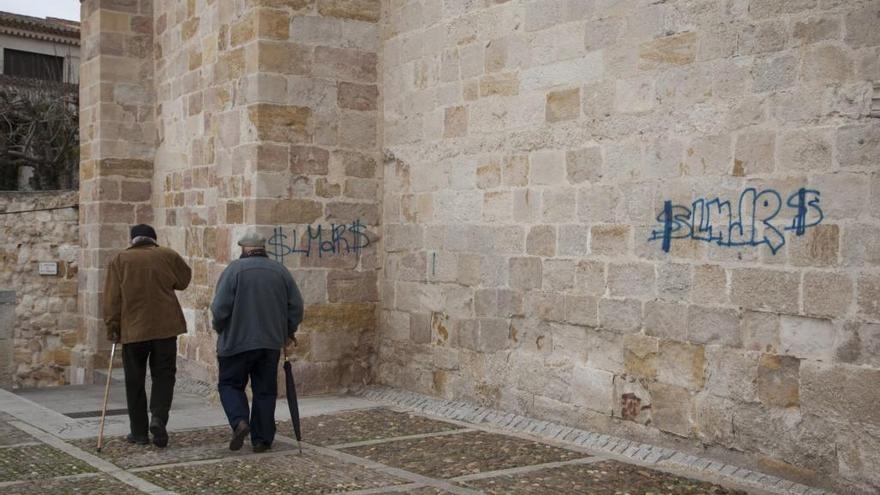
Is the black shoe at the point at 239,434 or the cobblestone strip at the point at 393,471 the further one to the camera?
the black shoe at the point at 239,434

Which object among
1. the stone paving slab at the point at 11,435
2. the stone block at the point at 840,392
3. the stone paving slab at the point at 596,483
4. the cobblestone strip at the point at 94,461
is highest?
the stone block at the point at 840,392

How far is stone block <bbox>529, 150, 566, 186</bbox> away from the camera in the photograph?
7.12m

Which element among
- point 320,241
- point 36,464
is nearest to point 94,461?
point 36,464

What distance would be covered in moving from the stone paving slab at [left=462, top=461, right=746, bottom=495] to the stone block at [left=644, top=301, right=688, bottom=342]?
2.77 feet

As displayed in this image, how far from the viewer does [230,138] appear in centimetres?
903

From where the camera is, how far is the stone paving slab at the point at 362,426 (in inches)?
279

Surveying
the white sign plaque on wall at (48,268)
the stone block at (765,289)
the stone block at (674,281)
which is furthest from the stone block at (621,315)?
the white sign plaque on wall at (48,268)

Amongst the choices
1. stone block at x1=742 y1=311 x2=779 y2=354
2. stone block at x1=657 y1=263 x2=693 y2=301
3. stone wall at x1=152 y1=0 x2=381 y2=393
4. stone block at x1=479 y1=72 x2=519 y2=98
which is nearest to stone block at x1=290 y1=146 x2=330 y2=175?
stone wall at x1=152 y1=0 x2=381 y2=393

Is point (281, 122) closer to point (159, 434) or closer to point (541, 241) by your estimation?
point (541, 241)

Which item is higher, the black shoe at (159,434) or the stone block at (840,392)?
the stone block at (840,392)

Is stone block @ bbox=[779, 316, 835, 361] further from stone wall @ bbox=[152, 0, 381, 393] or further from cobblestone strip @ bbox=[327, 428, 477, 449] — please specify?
stone wall @ bbox=[152, 0, 381, 393]

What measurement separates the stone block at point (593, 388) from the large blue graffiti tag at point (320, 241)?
8.96ft

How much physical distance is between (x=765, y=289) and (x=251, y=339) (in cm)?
313

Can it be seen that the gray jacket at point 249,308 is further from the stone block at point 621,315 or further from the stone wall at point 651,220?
the stone block at point 621,315
